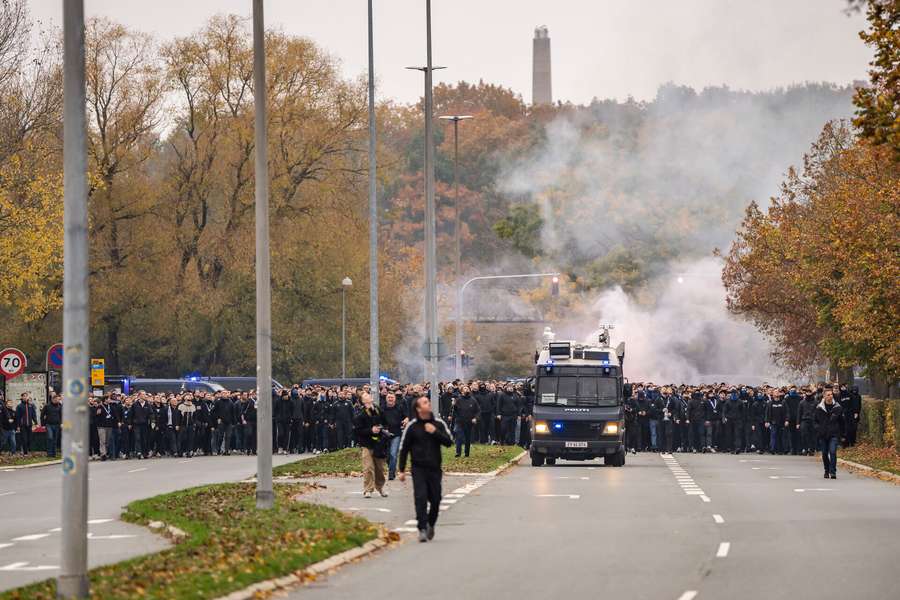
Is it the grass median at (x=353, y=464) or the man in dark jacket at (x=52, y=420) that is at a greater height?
the man in dark jacket at (x=52, y=420)

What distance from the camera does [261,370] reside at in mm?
23359

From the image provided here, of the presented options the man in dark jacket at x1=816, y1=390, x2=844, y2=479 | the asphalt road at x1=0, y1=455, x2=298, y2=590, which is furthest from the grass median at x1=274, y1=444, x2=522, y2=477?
the man in dark jacket at x1=816, y1=390, x2=844, y2=479

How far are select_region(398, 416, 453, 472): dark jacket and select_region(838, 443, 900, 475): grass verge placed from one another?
16.6 meters

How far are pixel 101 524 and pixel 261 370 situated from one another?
3.01m

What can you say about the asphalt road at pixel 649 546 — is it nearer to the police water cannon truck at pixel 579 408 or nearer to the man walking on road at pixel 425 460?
the man walking on road at pixel 425 460

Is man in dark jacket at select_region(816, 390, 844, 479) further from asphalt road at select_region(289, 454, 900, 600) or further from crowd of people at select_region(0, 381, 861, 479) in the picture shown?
crowd of people at select_region(0, 381, 861, 479)

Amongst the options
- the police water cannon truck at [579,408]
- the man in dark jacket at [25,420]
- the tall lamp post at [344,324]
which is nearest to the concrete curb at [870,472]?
the police water cannon truck at [579,408]

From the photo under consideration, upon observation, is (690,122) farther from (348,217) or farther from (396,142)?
(348,217)

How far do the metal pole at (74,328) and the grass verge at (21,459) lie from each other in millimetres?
30582

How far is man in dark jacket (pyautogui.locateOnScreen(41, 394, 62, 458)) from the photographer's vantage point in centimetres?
4672

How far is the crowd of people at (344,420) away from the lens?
47.5m

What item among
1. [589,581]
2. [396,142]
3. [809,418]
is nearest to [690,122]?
[396,142]

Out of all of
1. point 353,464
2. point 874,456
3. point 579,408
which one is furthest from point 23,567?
point 874,456

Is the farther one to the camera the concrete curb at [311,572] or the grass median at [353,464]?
the grass median at [353,464]
